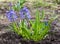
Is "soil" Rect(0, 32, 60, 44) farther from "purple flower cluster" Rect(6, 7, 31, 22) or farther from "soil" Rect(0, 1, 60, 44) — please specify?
"purple flower cluster" Rect(6, 7, 31, 22)

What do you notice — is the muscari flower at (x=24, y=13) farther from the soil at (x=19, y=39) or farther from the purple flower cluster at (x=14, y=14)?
the soil at (x=19, y=39)

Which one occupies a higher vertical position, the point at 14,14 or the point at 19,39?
the point at 14,14

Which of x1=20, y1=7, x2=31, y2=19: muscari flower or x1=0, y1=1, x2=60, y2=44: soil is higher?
x1=20, y1=7, x2=31, y2=19: muscari flower

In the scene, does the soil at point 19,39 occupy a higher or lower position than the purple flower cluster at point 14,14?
lower

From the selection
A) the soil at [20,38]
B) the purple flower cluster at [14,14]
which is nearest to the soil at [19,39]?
the soil at [20,38]

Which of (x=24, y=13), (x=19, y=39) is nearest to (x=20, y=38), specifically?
(x=19, y=39)

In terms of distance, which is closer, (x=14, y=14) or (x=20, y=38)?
(x=14, y=14)

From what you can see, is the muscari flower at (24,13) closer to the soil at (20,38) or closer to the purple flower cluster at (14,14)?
the purple flower cluster at (14,14)

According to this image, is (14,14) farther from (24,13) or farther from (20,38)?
(20,38)

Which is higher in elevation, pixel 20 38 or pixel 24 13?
pixel 24 13

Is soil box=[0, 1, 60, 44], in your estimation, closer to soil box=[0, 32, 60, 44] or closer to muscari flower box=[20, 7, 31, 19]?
soil box=[0, 32, 60, 44]

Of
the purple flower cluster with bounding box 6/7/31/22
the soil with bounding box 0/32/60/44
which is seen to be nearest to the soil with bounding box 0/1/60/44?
the soil with bounding box 0/32/60/44
